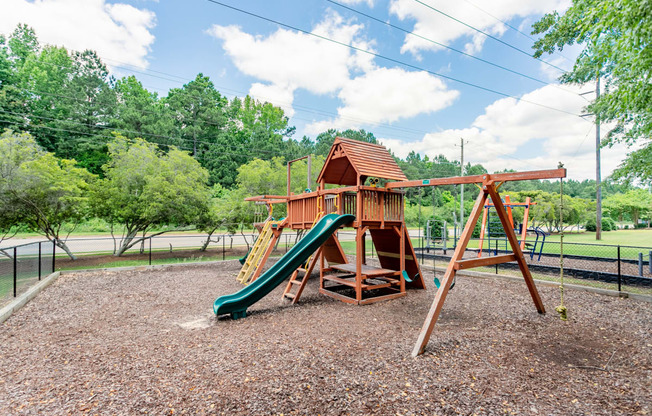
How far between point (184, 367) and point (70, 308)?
4630mm

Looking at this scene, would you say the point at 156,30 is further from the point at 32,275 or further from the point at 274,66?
the point at 32,275

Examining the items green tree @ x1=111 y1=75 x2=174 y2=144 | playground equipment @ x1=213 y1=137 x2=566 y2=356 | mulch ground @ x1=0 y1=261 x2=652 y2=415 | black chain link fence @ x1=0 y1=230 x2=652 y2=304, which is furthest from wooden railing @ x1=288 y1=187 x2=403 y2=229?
green tree @ x1=111 y1=75 x2=174 y2=144

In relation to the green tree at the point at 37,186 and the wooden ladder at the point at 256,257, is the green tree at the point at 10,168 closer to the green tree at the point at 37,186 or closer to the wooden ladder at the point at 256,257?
the green tree at the point at 37,186

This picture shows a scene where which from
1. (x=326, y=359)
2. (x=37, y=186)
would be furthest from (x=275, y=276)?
(x=37, y=186)

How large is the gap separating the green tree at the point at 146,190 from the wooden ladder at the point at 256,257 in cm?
536

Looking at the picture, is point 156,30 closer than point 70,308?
No

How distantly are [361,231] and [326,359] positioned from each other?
3.36 m

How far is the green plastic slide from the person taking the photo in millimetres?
5824

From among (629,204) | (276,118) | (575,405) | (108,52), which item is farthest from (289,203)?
(629,204)

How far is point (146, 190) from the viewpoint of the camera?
12.8 meters

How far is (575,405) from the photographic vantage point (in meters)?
2.93

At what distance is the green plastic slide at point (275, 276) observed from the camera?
19.1ft

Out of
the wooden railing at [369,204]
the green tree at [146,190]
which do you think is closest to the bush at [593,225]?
the wooden railing at [369,204]

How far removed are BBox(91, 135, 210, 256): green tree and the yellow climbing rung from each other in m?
5.36
